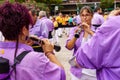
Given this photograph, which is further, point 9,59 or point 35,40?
point 35,40

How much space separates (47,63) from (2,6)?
1.81 ft

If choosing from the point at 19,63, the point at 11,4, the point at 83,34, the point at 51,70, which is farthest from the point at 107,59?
the point at 83,34

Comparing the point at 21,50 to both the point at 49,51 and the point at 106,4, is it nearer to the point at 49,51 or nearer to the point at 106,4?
the point at 49,51

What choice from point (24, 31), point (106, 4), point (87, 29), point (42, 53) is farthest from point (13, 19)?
point (106, 4)

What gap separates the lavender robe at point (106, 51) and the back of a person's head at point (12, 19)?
1.72ft

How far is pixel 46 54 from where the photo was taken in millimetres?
3080

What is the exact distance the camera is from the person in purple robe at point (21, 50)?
282 cm

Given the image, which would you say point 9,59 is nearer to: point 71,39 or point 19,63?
point 19,63

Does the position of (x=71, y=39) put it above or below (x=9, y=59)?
below

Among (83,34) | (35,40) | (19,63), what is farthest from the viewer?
(83,34)

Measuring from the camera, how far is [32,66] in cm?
282

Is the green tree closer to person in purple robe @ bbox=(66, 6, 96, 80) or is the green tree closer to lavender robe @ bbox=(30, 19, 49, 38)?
lavender robe @ bbox=(30, 19, 49, 38)

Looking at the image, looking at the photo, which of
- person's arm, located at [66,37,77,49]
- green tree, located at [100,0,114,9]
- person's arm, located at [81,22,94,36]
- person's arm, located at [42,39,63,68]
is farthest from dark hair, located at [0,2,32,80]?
green tree, located at [100,0,114,9]

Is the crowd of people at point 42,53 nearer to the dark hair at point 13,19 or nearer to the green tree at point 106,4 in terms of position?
the dark hair at point 13,19
